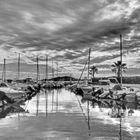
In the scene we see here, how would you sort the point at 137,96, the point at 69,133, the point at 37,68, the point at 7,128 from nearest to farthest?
the point at 69,133
the point at 7,128
the point at 137,96
the point at 37,68

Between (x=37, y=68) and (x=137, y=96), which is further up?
(x=37, y=68)

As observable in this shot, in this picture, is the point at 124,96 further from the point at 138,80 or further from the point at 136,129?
the point at 138,80

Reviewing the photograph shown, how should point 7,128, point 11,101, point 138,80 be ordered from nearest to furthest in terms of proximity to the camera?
point 7,128 < point 11,101 < point 138,80

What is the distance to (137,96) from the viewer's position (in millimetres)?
35094

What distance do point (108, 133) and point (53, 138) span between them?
3104mm

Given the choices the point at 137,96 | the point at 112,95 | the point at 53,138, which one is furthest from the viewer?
the point at 112,95

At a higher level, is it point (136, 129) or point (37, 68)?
point (37, 68)

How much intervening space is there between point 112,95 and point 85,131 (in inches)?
981

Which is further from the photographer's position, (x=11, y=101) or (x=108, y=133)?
(x=11, y=101)

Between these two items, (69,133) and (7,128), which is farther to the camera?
(7,128)

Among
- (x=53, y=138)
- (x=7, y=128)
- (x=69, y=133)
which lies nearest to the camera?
(x=53, y=138)

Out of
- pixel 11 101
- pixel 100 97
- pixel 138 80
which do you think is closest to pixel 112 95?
pixel 100 97

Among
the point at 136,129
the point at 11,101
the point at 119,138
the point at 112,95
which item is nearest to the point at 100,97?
the point at 112,95

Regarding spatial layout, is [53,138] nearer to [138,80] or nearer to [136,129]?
[136,129]
